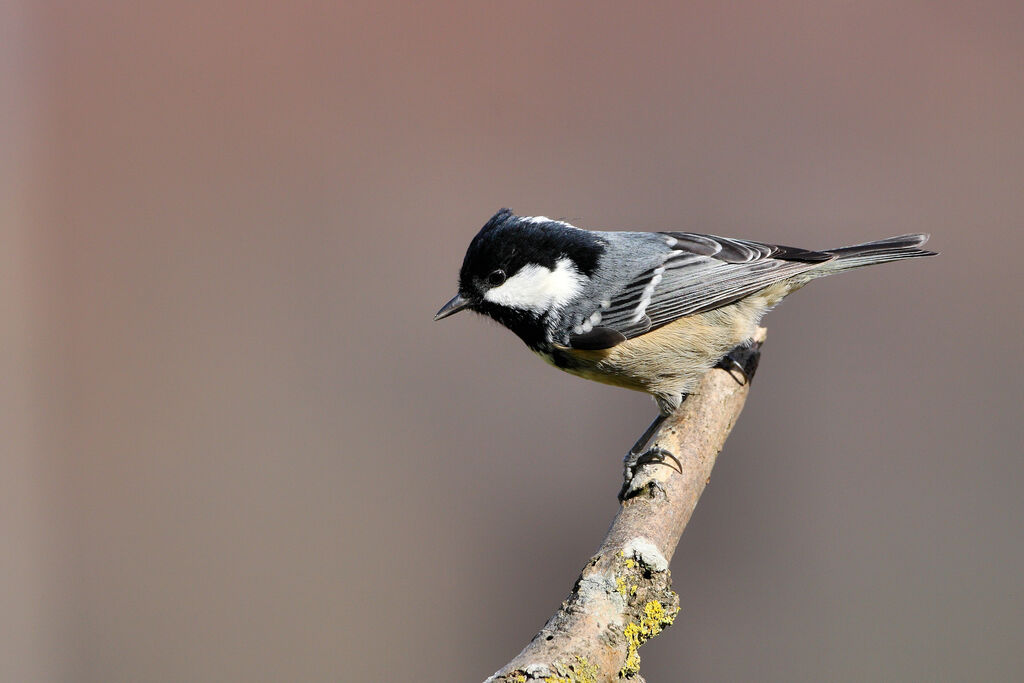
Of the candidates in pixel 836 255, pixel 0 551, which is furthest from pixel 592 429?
pixel 0 551

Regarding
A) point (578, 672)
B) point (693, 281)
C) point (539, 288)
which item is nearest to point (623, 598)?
point (578, 672)

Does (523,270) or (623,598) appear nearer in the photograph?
(623,598)

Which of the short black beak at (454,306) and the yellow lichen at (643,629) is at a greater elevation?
the short black beak at (454,306)

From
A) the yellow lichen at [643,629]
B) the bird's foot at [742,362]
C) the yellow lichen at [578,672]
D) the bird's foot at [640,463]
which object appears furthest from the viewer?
the bird's foot at [742,362]

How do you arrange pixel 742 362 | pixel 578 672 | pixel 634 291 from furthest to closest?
pixel 742 362
pixel 634 291
pixel 578 672

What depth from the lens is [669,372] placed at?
7.57ft

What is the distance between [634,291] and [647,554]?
1.00 meters

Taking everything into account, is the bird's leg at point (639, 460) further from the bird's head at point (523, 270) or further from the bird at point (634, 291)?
the bird's head at point (523, 270)

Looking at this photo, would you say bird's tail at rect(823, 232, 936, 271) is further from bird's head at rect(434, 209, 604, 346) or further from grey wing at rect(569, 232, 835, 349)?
bird's head at rect(434, 209, 604, 346)

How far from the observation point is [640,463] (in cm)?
202

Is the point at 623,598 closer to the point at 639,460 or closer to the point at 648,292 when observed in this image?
the point at 639,460

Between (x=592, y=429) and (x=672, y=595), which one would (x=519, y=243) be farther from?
(x=592, y=429)

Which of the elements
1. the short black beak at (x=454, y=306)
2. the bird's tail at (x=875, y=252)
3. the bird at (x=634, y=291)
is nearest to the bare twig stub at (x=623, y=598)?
the bird at (x=634, y=291)

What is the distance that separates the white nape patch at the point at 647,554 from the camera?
58.3 inches
